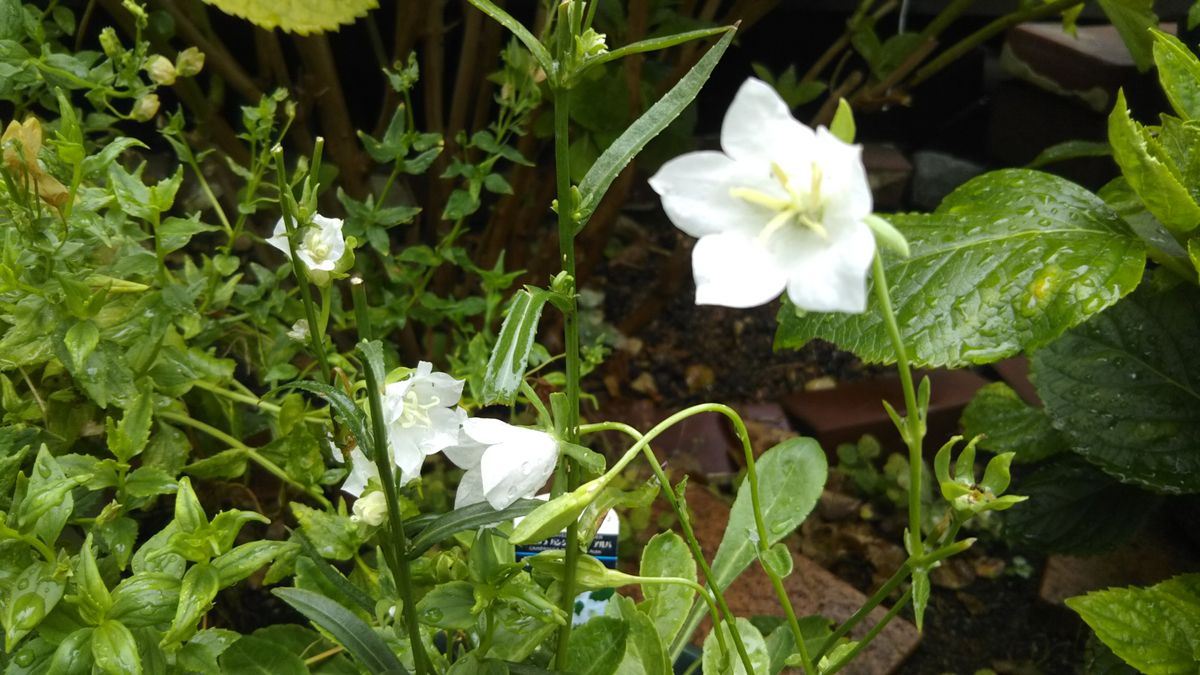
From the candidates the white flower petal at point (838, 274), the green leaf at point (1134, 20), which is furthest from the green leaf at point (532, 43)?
the green leaf at point (1134, 20)

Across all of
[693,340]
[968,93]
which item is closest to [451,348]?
[693,340]

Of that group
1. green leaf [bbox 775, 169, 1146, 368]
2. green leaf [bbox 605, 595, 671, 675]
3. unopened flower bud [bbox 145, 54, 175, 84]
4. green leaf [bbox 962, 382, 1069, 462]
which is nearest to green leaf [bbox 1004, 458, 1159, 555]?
green leaf [bbox 962, 382, 1069, 462]

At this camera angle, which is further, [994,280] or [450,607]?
[994,280]

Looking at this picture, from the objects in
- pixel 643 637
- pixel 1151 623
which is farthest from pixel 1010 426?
pixel 643 637

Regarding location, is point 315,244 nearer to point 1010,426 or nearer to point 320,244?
point 320,244

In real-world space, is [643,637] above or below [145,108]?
below

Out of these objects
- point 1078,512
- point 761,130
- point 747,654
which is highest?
point 761,130

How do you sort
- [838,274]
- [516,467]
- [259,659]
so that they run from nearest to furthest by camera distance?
[838,274] → [516,467] → [259,659]
